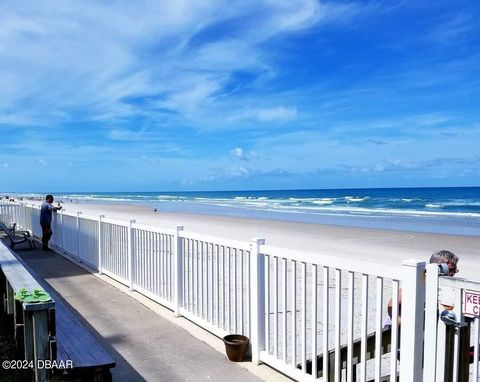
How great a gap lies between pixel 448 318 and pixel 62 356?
266 cm

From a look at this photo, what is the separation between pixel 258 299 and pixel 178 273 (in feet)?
5.75

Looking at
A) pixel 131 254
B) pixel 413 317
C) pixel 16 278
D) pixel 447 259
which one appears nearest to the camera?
pixel 413 317

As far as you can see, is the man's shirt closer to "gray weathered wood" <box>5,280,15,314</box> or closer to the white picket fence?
the white picket fence

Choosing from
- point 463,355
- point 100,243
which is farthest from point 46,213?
point 463,355

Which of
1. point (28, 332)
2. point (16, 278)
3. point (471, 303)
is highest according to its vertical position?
point (471, 303)

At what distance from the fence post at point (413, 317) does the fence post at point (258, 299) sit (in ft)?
5.94

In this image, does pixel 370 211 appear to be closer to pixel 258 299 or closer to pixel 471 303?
pixel 258 299

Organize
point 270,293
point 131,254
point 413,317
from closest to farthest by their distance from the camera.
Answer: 1. point 413,317
2. point 270,293
3. point 131,254

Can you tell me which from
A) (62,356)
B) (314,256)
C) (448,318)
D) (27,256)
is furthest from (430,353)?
(27,256)

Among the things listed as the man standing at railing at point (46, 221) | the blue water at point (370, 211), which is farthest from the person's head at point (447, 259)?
the blue water at point (370, 211)

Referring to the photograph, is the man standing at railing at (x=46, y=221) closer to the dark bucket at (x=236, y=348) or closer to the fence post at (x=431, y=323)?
the dark bucket at (x=236, y=348)

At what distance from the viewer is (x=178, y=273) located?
6031 millimetres

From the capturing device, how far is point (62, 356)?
11.2 ft

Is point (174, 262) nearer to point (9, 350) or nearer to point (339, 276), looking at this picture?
point (9, 350)
